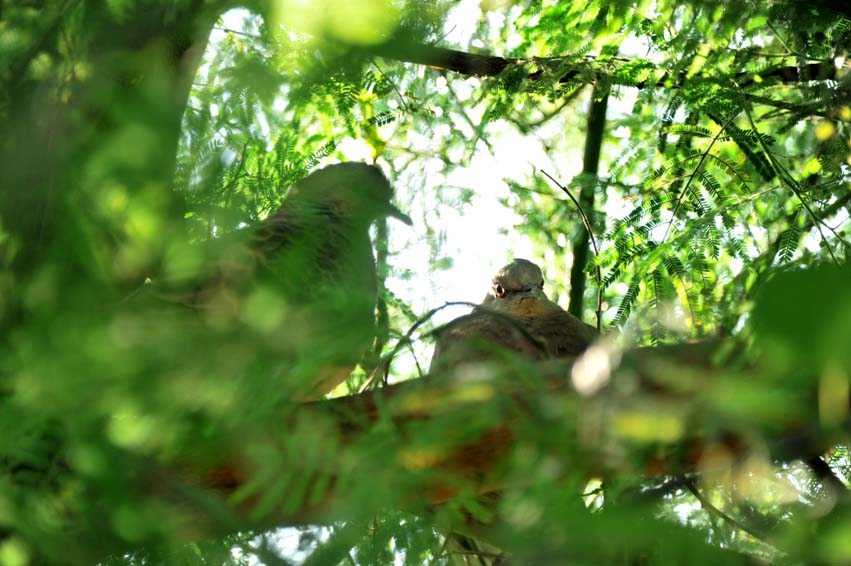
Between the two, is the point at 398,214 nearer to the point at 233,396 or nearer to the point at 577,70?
the point at 577,70

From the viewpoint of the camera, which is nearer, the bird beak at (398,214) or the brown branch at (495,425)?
the brown branch at (495,425)

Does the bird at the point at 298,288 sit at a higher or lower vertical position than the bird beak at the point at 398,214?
lower

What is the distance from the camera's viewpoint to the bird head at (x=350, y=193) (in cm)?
510

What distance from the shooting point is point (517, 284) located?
5391 millimetres

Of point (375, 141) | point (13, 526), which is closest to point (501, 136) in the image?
point (375, 141)

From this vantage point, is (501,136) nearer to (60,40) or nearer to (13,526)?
(60,40)

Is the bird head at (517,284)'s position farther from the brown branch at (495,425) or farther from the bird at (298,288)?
the brown branch at (495,425)

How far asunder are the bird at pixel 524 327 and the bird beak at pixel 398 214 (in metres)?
0.71

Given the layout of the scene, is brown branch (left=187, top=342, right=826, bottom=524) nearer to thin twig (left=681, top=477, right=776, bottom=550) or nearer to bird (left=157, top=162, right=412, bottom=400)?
thin twig (left=681, top=477, right=776, bottom=550)

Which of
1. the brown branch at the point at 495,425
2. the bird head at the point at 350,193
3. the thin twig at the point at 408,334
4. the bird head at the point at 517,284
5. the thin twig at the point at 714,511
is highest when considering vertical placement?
the bird head at the point at 350,193

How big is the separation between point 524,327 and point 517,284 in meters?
0.96

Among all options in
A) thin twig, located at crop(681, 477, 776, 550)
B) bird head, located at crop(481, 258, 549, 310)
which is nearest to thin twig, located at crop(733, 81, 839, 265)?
bird head, located at crop(481, 258, 549, 310)

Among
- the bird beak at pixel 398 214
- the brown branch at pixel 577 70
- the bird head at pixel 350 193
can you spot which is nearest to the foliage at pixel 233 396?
the brown branch at pixel 577 70

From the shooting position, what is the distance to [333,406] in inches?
102
